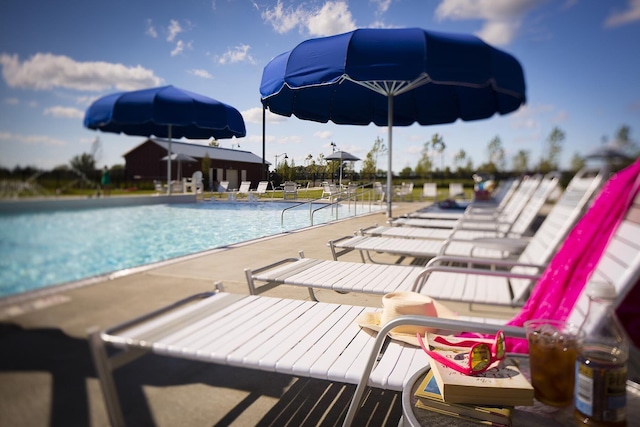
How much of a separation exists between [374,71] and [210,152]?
1321mm

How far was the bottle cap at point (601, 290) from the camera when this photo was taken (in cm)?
114

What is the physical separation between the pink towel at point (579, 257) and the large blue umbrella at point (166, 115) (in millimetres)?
1700

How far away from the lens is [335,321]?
6.82 ft

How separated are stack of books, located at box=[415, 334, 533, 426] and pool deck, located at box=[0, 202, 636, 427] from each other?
3.25ft

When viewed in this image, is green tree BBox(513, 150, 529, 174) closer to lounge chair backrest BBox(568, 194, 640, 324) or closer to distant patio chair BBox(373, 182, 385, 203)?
lounge chair backrest BBox(568, 194, 640, 324)

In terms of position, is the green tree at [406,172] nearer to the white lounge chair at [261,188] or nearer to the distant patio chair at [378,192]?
the distant patio chair at [378,192]

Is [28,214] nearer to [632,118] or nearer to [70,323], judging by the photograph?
[70,323]

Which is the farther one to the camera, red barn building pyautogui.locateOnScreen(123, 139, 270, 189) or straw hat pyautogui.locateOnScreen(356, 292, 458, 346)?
straw hat pyautogui.locateOnScreen(356, 292, 458, 346)

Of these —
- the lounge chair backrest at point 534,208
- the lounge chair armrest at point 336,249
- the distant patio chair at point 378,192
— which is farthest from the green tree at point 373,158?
the lounge chair backrest at point 534,208

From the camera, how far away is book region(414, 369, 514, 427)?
40.8 inches

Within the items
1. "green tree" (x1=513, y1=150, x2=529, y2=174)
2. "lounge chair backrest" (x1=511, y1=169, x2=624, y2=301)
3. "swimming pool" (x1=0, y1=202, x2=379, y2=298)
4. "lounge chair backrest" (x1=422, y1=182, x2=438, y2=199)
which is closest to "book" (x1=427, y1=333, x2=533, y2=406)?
"swimming pool" (x1=0, y1=202, x2=379, y2=298)

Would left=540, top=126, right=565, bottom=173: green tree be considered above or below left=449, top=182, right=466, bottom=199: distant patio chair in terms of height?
above

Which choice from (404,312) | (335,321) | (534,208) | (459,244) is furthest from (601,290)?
(534,208)

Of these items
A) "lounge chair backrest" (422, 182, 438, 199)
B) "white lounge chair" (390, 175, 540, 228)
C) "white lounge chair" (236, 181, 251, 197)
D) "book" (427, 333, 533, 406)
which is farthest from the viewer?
"white lounge chair" (390, 175, 540, 228)
